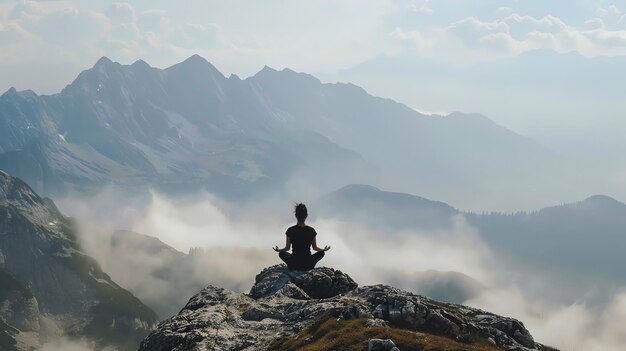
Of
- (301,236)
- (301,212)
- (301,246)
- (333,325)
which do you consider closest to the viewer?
Answer: (333,325)

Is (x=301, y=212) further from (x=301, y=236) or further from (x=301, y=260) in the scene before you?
(x=301, y=260)

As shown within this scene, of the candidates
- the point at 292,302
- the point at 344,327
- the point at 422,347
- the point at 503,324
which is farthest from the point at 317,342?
the point at 503,324

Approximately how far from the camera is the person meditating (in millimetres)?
44062

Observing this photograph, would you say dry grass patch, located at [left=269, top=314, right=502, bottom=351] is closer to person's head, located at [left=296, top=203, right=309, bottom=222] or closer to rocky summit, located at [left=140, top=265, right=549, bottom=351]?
rocky summit, located at [left=140, top=265, right=549, bottom=351]

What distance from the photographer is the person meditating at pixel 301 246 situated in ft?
145

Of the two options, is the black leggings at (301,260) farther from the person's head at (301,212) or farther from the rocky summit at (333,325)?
the person's head at (301,212)

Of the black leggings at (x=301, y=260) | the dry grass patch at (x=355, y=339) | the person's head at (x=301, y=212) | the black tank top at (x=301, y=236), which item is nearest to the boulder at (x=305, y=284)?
the black leggings at (x=301, y=260)

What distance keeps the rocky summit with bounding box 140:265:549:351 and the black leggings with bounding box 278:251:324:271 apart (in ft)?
7.17

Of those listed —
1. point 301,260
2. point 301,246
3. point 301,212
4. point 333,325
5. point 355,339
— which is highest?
point 301,212

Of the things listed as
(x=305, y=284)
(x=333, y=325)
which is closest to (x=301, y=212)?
(x=305, y=284)

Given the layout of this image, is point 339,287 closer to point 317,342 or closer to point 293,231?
point 293,231

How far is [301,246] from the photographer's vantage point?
46.5 meters

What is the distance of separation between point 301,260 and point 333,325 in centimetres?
1379

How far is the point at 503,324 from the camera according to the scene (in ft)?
126
